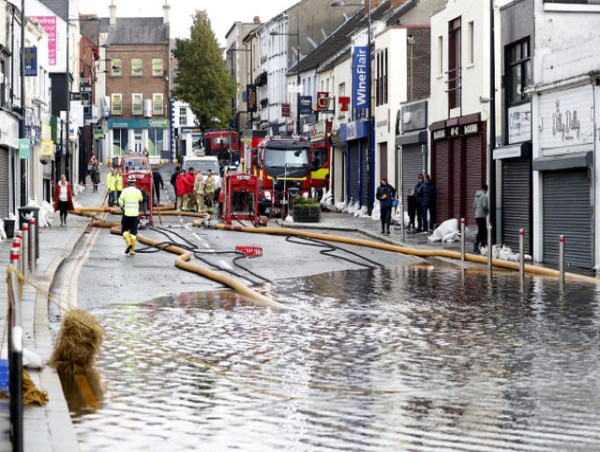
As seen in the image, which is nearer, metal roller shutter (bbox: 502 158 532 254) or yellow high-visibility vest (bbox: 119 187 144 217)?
yellow high-visibility vest (bbox: 119 187 144 217)

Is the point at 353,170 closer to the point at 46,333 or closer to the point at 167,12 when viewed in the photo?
the point at 46,333

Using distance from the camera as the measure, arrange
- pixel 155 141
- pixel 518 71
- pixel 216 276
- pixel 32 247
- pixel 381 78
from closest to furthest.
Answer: pixel 216 276, pixel 32 247, pixel 518 71, pixel 381 78, pixel 155 141

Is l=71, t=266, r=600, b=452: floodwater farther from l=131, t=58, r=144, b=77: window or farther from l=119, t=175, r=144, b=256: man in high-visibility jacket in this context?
l=131, t=58, r=144, b=77: window

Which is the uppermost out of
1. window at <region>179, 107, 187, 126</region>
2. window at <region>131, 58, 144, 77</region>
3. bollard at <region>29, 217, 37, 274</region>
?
window at <region>131, 58, 144, 77</region>

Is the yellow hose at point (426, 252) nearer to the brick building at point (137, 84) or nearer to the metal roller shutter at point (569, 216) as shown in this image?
the metal roller shutter at point (569, 216)

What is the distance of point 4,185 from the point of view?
40375 millimetres

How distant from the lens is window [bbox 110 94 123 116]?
124 m

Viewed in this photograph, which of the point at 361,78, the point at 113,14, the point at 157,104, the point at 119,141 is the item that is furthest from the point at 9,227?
the point at 113,14

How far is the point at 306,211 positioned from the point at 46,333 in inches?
1215

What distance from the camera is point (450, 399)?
10867 millimetres

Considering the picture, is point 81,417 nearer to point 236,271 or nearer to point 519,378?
point 519,378

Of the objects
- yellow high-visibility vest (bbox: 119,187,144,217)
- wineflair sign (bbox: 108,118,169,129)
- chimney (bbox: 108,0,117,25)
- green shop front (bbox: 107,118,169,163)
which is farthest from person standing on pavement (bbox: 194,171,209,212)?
chimney (bbox: 108,0,117,25)

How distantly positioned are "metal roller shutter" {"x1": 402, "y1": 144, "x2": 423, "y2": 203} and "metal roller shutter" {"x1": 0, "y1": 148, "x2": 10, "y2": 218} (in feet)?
44.3

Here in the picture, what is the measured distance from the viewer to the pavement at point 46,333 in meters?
8.69
